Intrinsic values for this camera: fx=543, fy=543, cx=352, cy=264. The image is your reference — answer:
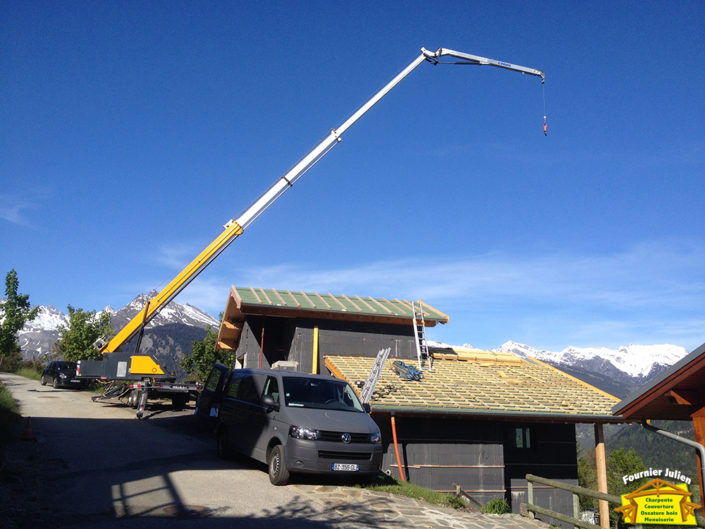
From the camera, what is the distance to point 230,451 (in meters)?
11.8

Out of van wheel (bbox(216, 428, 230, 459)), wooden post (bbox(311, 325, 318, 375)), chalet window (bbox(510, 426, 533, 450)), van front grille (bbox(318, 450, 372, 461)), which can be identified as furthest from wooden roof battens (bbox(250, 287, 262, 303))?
van front grille (bbox(318, 450, 372, 461))

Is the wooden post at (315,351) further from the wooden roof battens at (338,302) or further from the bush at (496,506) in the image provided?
the bush at (496,506)

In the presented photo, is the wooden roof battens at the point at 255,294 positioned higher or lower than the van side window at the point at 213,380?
higher

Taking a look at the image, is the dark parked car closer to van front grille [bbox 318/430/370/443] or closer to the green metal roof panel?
the green metal roof panel

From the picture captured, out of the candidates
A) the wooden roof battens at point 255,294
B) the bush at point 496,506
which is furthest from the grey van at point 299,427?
the wooden roof battens at point 255,294

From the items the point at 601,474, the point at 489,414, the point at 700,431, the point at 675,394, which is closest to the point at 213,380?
the point at 489,414

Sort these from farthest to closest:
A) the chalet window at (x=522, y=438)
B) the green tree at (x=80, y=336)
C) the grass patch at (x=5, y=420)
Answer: the green tree at (x=80, y=336) → the chalet window at (x=522, y=438) → the grass patch at (x=5, y=420)

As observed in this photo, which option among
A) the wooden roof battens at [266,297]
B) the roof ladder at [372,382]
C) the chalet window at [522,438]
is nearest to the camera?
the roof ladder at [372,382]

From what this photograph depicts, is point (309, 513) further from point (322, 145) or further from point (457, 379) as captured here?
point (322, 145)

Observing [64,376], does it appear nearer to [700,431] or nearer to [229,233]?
[229,233]

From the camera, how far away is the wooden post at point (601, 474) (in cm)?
1453

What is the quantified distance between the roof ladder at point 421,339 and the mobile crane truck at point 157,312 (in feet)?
22.8

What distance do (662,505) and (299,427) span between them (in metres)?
5.39

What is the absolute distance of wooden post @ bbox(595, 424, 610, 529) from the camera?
1453cm
